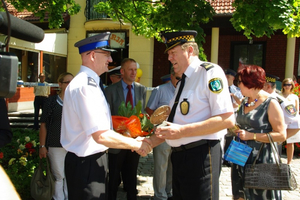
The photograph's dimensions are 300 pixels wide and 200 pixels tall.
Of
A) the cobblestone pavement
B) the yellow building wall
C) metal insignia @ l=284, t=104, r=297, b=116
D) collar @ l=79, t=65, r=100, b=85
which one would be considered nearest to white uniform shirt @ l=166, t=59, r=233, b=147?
collar @ l=79, t=65, r=100, b=85

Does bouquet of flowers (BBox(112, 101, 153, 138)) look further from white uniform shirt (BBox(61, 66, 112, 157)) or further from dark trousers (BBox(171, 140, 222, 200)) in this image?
dark trousers (BBox(171, 140, 222, 200))

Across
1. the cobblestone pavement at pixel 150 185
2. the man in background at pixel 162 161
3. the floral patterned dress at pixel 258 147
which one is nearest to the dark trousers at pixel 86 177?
the floral patterned dress at pixel 258 147

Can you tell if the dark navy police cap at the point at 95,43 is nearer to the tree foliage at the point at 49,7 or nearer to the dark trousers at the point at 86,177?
the dark trousers at the point at 86,177

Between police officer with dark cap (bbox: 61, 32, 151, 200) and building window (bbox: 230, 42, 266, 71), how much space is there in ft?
43.2

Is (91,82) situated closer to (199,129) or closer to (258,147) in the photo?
(199,129)

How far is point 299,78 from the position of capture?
14344 mm

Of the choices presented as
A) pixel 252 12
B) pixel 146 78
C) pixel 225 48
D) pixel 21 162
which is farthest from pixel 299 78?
pixel 21 162

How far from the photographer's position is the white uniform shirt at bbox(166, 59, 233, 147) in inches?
94.2

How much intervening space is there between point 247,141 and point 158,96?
2.12m

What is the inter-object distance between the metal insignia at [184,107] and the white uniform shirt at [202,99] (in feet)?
0.07

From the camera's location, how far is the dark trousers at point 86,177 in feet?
8.43

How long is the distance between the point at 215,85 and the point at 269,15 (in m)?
2.90

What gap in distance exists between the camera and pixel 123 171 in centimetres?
482

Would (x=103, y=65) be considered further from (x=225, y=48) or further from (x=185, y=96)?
(x=225, y=48)
